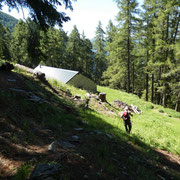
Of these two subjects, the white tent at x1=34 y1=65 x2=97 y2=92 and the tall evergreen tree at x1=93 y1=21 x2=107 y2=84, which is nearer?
the white tent at x1=34 y1=65 x2=97 y2=92

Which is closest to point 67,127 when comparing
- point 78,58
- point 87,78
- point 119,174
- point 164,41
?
point 119,174

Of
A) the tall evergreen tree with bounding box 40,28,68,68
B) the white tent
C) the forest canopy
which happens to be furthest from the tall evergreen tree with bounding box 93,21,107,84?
the forest canopy

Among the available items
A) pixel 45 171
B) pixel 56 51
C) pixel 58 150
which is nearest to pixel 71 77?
pixel 58 150

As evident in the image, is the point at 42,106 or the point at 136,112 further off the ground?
the point at 42,106

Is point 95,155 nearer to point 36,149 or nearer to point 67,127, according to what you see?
point 36,149

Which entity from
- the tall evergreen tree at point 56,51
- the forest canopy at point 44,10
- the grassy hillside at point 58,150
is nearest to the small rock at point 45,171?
the grassy hillside at point 58,150

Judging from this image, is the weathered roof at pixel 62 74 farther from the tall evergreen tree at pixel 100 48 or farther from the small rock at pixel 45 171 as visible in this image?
the tall evergreen tree at pixel 100 48

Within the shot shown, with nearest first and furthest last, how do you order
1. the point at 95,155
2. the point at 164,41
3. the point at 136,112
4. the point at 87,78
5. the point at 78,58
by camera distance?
the point at 95,155
the point at 136,112
the point at 164,41
the point at 87,78
the point at 78,58

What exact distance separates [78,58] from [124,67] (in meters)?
24.2

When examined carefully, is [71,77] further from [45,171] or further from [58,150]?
[45,171]

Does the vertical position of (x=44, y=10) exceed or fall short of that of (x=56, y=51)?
it falls short

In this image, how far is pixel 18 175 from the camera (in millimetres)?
2180

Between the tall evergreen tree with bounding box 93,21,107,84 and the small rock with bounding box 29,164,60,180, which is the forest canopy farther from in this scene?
the tall evergreen tree with bounding box 93,21,107,84

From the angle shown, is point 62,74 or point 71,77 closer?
point 71,77
